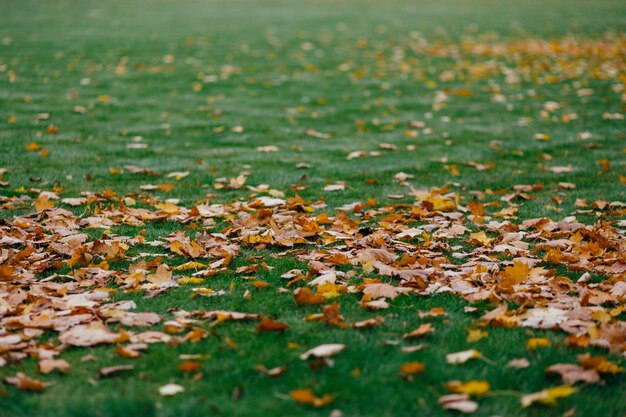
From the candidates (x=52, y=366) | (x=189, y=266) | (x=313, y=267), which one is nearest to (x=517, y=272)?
(x=313, y=267)

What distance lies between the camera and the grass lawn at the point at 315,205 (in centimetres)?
296

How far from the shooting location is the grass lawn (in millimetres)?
2959

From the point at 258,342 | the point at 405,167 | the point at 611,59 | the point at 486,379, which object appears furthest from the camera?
the point at 611,59

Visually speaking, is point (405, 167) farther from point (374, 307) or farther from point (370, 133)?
point (374, 307)

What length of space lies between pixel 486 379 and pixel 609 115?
7.62m

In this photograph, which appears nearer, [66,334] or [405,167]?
[66,334]

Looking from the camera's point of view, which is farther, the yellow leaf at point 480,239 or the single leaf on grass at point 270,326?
the yellow leaf at point 480,239

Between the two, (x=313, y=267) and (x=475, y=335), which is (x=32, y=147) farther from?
(x=475, y=335)

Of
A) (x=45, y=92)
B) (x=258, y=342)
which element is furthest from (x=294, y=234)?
(x=45, y=92)

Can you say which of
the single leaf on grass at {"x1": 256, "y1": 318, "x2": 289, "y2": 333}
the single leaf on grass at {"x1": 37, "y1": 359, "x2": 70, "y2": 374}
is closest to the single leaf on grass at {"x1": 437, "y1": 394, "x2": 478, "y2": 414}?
the single leaf on grass at {"x1": 256, "y1": 318, "x2": 289, "y2": 333}

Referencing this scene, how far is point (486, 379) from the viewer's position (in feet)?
9.64

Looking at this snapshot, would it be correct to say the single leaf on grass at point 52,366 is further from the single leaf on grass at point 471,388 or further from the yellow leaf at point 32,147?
the yellow leaf at point 32,147

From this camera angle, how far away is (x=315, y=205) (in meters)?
5.80

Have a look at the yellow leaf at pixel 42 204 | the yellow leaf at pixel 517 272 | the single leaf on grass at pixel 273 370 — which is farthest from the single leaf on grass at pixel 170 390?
the yellow leaf at pixel 42 204
